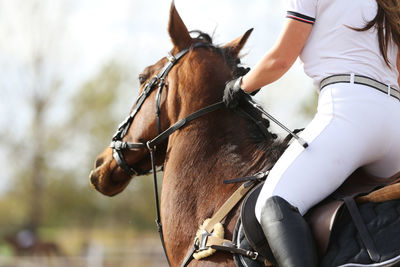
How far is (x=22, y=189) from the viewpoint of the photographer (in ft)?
133

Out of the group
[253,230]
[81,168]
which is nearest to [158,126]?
[253,230]

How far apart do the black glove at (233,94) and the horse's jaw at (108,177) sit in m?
1.33

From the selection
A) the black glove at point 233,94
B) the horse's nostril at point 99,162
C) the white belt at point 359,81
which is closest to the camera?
the white belt at point 359,81

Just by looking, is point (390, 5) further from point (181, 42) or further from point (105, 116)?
point (105, 116)

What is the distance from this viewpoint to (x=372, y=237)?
290cm

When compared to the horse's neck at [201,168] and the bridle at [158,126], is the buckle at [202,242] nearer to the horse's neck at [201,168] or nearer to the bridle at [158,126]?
the horse's neck at [201,168]

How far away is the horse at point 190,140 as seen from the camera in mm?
3881

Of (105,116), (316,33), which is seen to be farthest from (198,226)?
(105,116)

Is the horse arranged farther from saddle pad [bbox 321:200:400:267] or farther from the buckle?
saddle pad [bbox 321:200:400:267]

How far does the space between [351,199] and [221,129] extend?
129cm

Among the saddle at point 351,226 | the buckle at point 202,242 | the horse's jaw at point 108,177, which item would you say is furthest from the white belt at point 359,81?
the horse's jaw at point 108,177

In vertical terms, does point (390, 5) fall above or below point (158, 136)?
above

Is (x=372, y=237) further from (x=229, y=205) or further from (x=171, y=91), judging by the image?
(x=171, y=91)

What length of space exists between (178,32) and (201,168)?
1100 millimetres
